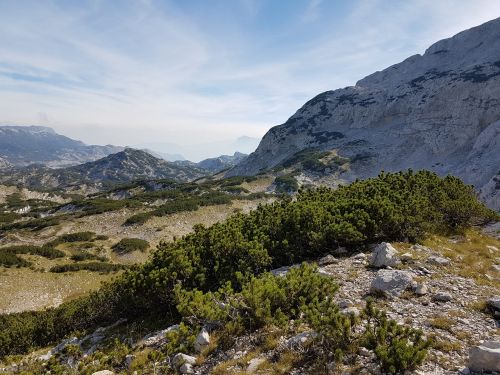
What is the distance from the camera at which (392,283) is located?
10.1m

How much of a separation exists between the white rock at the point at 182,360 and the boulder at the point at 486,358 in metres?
5.90

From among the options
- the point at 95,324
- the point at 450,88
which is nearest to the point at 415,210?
the point at 95,324

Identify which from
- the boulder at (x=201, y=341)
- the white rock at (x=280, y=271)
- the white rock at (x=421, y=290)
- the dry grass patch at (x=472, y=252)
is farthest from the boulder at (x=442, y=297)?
the boulder at (x=201, y=341)

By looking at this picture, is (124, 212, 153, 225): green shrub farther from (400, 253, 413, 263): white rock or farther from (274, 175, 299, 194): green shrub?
(400, 253, 413, 263): white rock

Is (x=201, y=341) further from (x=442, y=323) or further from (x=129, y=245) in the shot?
(x=129, y=245)

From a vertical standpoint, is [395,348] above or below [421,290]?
above

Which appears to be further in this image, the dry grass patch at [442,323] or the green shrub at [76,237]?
the green shrub at [76,237]

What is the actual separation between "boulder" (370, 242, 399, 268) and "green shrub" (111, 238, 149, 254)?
3587 centimetres

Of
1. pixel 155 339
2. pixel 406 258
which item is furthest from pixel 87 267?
pixel 406 258

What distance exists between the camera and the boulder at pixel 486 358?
6.03m

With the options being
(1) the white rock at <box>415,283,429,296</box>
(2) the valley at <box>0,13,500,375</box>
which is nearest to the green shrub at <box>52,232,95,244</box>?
(2) the valley at <box>0,13,500,375</box>

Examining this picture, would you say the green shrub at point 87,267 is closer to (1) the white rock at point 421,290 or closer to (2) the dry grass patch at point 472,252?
(2) the dry grass patch at point 472,252

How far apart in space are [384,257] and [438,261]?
1856mm

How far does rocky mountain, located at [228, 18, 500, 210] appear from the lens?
251ft
